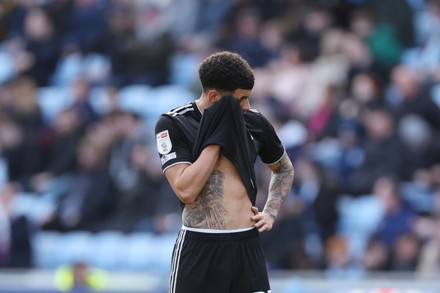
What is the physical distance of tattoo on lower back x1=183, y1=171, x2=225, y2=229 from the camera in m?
5.50

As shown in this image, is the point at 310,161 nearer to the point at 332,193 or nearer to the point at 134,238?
the point at 332,193

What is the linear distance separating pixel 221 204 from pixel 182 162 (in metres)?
0.31

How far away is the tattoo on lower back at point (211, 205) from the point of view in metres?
5.50

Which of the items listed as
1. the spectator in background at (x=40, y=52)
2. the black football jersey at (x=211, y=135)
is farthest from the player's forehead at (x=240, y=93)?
the spectator in background at (x=40, y=52)

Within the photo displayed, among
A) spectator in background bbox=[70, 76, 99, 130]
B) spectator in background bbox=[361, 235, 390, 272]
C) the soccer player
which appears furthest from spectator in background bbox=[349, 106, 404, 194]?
the soccer player

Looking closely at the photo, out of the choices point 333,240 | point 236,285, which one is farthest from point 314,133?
point 236,285

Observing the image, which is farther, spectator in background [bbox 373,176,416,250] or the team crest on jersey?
spectator in background [bbox 373,176,416,250]

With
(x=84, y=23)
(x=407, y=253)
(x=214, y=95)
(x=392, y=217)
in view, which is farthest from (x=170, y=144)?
(x=84, y=23)

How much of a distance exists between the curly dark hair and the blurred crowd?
547 cm

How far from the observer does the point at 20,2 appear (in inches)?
699

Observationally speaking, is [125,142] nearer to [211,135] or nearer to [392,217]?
[392,217]

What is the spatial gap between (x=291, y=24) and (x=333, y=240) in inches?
168

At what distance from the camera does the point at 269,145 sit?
19.1 feet

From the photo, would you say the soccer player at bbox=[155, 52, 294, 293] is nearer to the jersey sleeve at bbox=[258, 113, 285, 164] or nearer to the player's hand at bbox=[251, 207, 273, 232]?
the player's hand at bbox=[251, 207, 273, 232]
